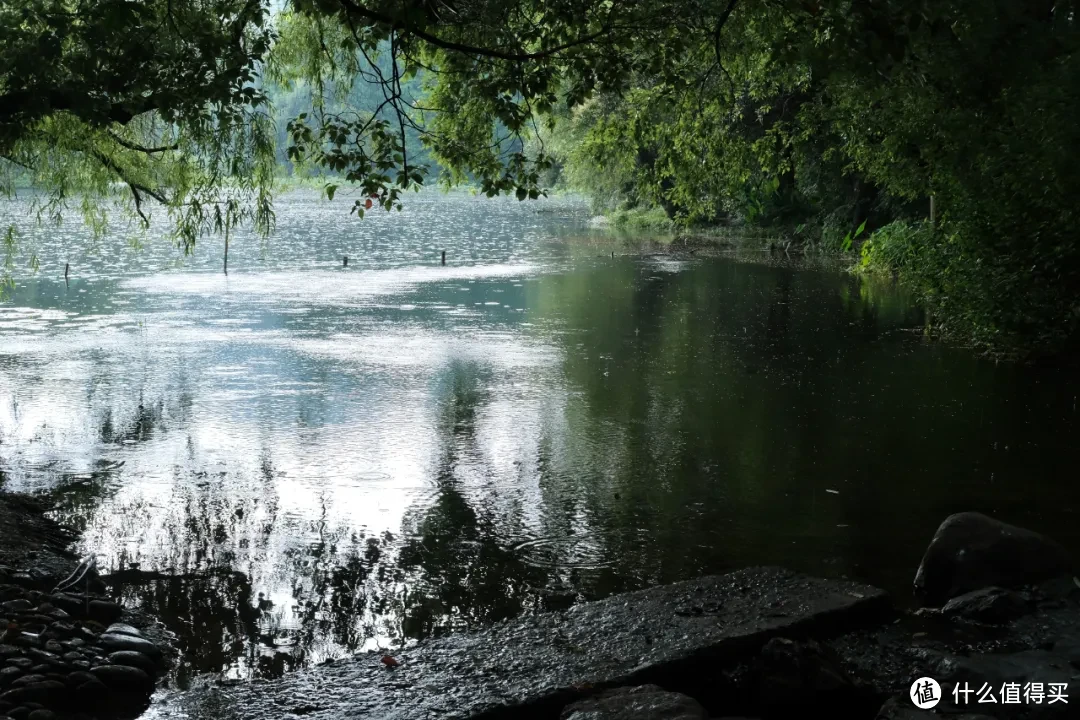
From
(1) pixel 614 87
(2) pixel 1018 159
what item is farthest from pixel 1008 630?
(2) pixel 1018 159

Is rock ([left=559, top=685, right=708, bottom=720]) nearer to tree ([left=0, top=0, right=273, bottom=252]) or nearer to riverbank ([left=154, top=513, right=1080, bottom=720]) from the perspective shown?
riverbank ([left=154, top=513, right=1080, bottom=720])

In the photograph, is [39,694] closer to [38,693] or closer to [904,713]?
[38,693]

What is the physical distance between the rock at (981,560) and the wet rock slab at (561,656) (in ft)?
2.36

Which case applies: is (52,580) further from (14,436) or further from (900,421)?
(900,421)

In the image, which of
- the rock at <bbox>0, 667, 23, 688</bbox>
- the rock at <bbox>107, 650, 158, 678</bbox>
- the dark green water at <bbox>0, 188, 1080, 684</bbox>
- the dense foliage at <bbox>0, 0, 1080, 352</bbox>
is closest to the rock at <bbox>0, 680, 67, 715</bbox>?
the rock at <bbox>0, 667, 23, 688</bbox>

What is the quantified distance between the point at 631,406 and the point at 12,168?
1043 centimetres

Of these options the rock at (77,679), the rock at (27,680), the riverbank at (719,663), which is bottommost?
the rock at (77,679)

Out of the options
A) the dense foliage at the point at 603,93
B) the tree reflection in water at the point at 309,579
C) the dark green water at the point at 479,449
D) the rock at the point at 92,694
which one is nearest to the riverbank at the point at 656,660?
the rock at the point at 92,694

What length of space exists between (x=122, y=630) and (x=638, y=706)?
3407mm

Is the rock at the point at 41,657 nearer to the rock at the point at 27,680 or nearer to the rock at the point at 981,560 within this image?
the rock at the point at 27,680

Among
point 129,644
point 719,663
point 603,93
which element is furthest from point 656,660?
point 603,93

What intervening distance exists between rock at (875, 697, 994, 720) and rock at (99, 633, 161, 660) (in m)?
4.28

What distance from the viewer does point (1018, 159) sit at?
44.7 feet

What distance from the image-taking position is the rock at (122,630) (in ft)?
21.0
